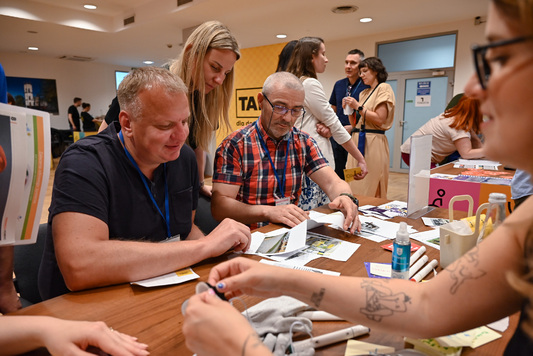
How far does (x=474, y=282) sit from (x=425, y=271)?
0.47 metres

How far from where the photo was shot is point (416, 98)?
8031 millimetres

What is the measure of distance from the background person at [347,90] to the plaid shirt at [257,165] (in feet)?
5.47

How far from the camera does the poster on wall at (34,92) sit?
11.4m

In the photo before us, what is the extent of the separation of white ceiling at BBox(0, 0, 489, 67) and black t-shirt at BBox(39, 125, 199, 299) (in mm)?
5108

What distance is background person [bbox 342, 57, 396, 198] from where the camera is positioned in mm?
3557

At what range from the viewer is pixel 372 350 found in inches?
31.8

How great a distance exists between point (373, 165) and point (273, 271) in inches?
117

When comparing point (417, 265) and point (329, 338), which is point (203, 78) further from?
point (329, 338)

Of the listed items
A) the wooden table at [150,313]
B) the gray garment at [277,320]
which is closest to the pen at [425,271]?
the wooden table at [150,313]

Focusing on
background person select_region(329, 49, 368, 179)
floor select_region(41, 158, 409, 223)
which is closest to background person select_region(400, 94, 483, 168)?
background person select_region(329, 49, 368, 179)

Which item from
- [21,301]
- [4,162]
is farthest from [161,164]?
[21,301]

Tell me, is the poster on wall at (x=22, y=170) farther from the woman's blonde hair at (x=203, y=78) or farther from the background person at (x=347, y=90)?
the background person at (x=347, y=90)

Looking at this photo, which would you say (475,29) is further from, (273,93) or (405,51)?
(273,93)

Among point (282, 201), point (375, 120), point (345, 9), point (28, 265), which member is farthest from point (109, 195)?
point (345, 9)
